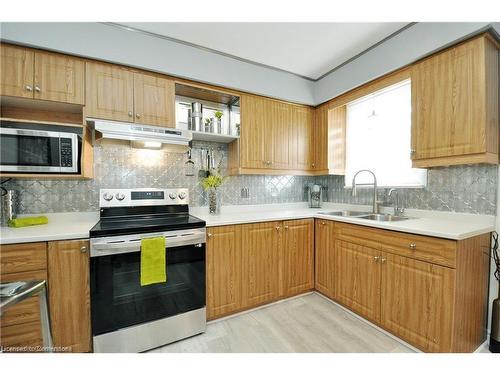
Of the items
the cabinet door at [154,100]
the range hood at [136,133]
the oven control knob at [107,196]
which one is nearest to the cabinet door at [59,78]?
the range hood at [136,133]

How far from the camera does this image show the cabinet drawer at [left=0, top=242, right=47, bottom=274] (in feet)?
4.19

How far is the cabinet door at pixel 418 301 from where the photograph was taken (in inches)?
53.9

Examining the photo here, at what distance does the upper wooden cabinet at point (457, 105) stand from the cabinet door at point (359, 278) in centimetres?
90

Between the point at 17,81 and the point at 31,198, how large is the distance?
0.88 meters

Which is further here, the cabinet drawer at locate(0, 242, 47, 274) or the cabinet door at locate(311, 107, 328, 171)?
the cabinet door at locate(311, 107, 328, 171)

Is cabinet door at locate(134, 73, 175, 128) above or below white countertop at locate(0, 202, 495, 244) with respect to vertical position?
above

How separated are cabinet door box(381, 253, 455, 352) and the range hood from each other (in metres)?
1.95

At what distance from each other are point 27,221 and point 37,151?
0.53 m

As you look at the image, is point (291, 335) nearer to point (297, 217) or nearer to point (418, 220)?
point (297, 217)

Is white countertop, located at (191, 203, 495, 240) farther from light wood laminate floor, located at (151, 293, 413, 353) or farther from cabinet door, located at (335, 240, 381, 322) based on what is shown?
light wood laminate floor, located at (151, 293, 413, 353)

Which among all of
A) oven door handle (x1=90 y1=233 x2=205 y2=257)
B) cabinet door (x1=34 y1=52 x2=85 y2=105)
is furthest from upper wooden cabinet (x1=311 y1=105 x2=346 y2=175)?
cabinet door (x1=34 y1=52 x2=85 y2=105)

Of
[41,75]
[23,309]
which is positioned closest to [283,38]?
[41,75]
